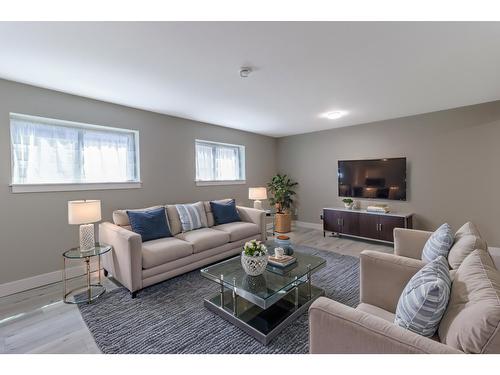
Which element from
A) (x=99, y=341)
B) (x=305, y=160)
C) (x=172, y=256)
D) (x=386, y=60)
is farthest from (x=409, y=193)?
(x=99, y=341)

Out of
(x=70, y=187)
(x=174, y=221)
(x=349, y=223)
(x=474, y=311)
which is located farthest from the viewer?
(x=349, y=223)

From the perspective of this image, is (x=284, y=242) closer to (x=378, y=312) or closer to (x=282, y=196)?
(x=378, y=312)

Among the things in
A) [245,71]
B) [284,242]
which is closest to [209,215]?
[284,242]

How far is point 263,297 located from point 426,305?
107 centimetres

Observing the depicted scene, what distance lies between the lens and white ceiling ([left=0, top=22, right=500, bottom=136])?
1692 millimetres

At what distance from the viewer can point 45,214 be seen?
2.73 m

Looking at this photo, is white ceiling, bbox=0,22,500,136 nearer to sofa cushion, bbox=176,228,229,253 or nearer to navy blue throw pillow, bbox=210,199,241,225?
navy blue throw pillow, bbox=210,199,241,225

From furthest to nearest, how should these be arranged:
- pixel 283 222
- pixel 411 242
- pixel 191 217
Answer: pixel 283 222 → pixel 191 217 → pixel 411 242

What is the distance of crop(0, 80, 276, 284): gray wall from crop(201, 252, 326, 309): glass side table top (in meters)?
2.00

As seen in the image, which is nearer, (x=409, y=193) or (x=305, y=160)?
(x=409, y=193)

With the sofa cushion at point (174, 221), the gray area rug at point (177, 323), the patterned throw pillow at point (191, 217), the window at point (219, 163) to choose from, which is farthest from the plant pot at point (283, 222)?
the sofa cushion at point (174, 221)

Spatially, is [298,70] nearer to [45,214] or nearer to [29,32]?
[29,32]

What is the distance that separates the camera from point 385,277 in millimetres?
1615
